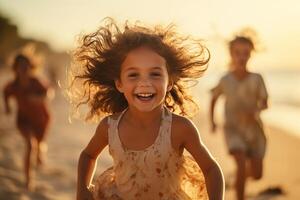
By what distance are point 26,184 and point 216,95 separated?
9.37 feet

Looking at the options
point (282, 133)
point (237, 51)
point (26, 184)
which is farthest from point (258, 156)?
point (282, 133)

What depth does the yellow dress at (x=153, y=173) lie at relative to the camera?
3871 millimetres

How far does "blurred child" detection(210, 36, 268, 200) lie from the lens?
7.19 metres

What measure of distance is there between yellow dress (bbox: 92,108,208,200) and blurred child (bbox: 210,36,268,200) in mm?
3155

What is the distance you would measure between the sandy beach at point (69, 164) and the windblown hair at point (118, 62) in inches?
126

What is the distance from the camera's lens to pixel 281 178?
1061 cm

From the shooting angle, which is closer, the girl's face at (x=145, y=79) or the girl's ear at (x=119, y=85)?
the girl's face at (x=145, y=79)

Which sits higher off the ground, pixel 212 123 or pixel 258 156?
pixel 212 123

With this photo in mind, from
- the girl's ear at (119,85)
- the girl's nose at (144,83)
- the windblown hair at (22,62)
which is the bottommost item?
the girl's nose at (144,83)

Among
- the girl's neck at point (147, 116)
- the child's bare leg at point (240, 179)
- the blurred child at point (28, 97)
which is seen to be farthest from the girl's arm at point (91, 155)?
the blurred child at point (28, 97)

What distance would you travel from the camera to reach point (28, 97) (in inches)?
374

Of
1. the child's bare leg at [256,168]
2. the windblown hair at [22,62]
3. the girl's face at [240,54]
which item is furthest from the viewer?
the windblown hair at [22,62]

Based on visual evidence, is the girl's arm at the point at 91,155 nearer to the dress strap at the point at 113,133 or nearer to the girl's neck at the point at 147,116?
the dress strap at the point at 113,133

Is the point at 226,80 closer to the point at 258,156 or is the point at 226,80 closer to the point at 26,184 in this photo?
the point at 258,156
